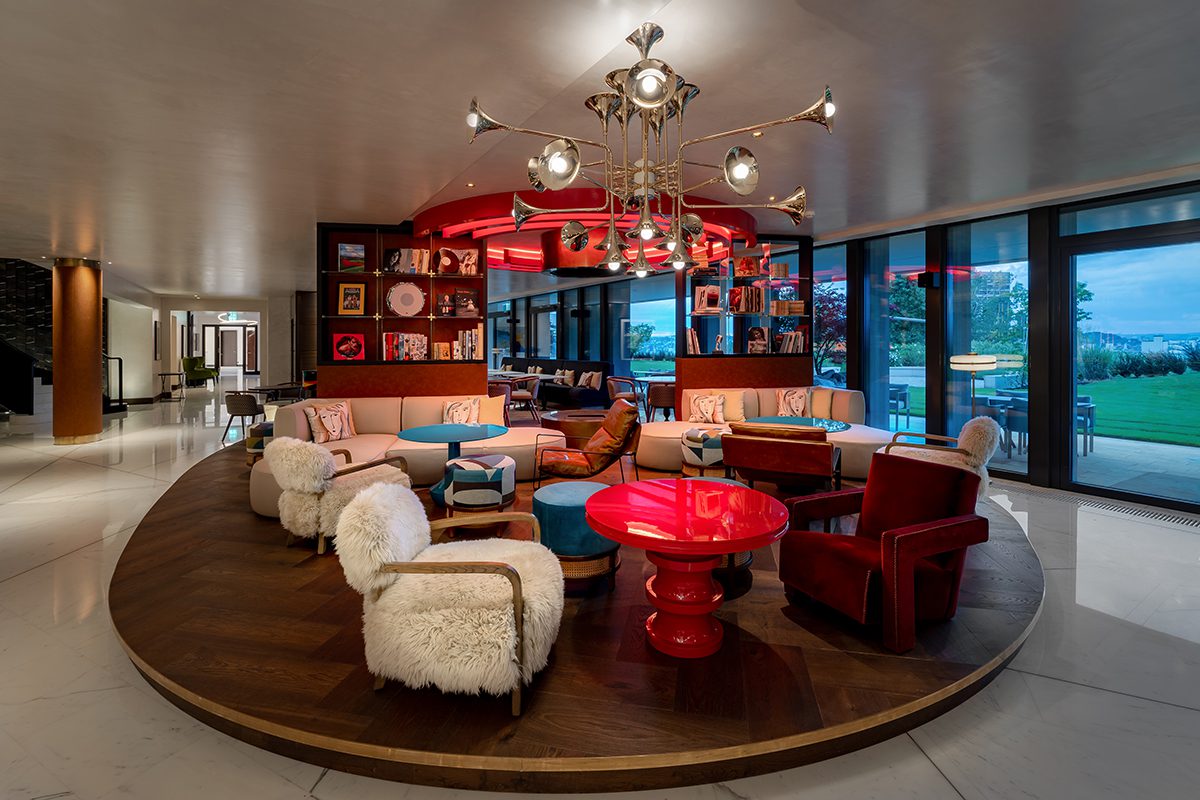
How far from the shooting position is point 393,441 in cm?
602

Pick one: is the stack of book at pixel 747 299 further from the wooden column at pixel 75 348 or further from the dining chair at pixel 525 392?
the wooden column at pixel 75 348

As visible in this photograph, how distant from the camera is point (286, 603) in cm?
319

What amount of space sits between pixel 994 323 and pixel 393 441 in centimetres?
684

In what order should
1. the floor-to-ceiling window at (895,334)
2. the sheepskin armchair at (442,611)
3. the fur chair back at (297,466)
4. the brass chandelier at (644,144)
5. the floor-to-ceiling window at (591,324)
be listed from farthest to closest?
the floor-to-ceiling window at (591,324), the floor-to-ceiling window at (895,334), the fur chair back at (297,466), the brass chandelier at (644,144), the sheepskin armchair at (442,611)

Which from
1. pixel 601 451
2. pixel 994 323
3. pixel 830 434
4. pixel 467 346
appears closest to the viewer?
pixel 601 451

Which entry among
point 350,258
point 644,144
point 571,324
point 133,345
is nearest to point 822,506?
point 644,144

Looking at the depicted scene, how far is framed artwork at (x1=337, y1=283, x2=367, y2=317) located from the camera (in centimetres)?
679

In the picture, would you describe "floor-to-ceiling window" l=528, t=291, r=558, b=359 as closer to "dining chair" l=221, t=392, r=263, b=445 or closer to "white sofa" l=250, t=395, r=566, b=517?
"dining chair" l=221, t=392, r=263, b=445

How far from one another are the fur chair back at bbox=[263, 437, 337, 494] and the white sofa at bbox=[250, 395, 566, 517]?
0.99 meters

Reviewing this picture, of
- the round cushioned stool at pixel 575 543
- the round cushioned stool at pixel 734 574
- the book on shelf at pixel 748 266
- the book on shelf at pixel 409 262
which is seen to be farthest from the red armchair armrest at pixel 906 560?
the book on shelf at pixel 409 262

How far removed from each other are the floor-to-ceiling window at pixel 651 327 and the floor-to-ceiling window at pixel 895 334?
4750 millimetres

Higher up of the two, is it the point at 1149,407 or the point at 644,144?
the point at 644,144

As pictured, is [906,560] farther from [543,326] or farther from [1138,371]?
[543,326]

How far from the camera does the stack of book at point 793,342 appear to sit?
796cm
